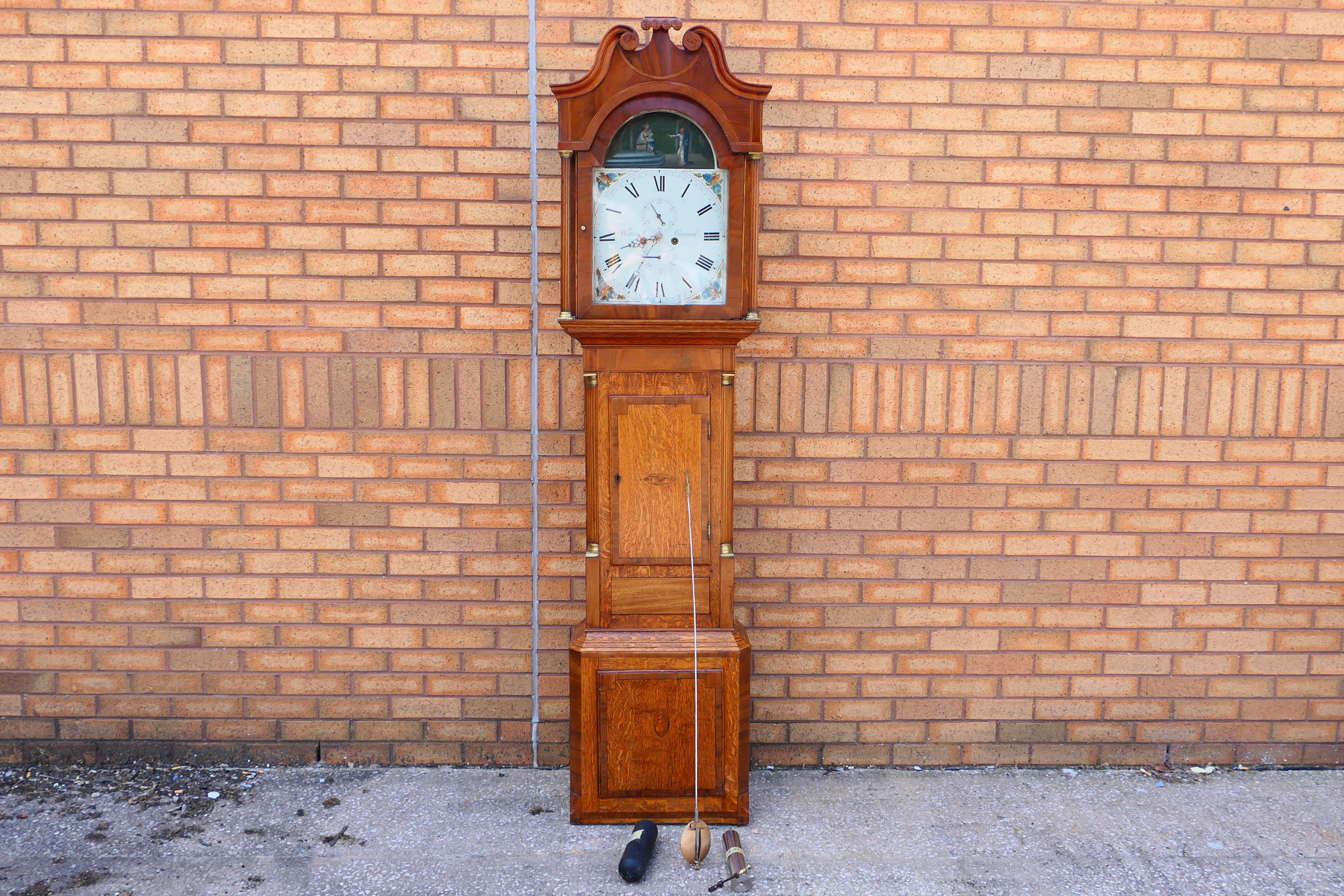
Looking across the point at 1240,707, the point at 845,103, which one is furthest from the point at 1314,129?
the point at 1240,707

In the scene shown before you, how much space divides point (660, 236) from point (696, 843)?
77.8 inches

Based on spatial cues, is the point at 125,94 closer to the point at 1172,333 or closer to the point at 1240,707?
the point at 1172,333

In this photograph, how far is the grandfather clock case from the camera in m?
2.87

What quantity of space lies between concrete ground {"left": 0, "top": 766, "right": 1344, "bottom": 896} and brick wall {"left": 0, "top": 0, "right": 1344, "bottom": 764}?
0.18 metres

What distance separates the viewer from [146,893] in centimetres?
282

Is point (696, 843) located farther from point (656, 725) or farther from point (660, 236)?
point (660, 236)

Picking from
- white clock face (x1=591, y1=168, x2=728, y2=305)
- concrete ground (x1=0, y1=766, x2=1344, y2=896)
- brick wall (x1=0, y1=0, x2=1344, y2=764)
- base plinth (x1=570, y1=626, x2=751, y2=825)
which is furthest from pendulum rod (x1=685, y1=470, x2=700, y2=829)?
white clock face (x1=591, y1=168, x2=728, y2=305)

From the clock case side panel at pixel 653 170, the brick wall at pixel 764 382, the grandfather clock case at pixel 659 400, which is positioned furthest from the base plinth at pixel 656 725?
the clock case side panel at pixel 653 170

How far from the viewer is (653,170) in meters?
2.90

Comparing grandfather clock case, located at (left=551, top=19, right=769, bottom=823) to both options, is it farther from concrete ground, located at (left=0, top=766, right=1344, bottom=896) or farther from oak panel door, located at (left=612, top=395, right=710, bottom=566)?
concrete ground, located at (left=0, top=766, right=1344, bottom=896)

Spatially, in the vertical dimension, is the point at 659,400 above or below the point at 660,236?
below

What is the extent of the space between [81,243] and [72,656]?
1638 millimetres

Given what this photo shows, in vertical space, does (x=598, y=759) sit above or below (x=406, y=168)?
below

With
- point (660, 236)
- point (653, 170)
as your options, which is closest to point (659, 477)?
point (660, 236)
